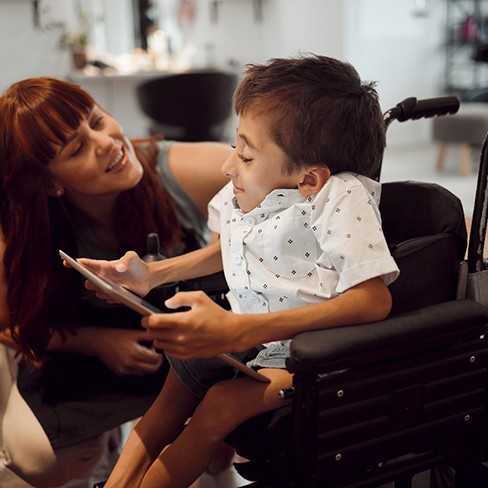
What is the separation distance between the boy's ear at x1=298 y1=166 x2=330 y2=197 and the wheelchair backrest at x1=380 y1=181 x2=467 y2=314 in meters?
0.18

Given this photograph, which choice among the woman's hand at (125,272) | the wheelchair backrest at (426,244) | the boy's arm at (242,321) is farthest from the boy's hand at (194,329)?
the wheelchair backrest at (426,244)

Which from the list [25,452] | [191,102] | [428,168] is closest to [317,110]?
[25,452]

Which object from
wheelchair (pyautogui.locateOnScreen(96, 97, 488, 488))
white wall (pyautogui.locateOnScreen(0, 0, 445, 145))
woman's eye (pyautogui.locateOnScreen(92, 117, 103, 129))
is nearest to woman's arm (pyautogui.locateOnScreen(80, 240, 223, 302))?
wheelchair (pyautogui.locateOnScreen(96, 97, 488, 488))

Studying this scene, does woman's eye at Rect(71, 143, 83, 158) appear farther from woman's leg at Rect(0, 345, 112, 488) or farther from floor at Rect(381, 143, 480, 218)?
floor at Rect(381, 143, 480, 218)

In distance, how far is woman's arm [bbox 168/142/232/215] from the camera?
2062 mm

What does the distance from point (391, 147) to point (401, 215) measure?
20.9 ft

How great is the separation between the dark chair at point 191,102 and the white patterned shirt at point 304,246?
358 centimetres

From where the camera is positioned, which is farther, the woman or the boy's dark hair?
the woman

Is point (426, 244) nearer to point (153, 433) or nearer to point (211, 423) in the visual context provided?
point (211, 423)

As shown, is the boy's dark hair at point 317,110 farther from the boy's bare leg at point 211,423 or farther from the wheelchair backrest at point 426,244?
the boy's bare leg at point 211,423

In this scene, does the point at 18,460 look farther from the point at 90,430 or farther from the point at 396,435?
the point at 396,435

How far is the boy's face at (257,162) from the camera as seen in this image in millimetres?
1319

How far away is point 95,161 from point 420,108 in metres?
0.75

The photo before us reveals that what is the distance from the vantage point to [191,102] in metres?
4.98
